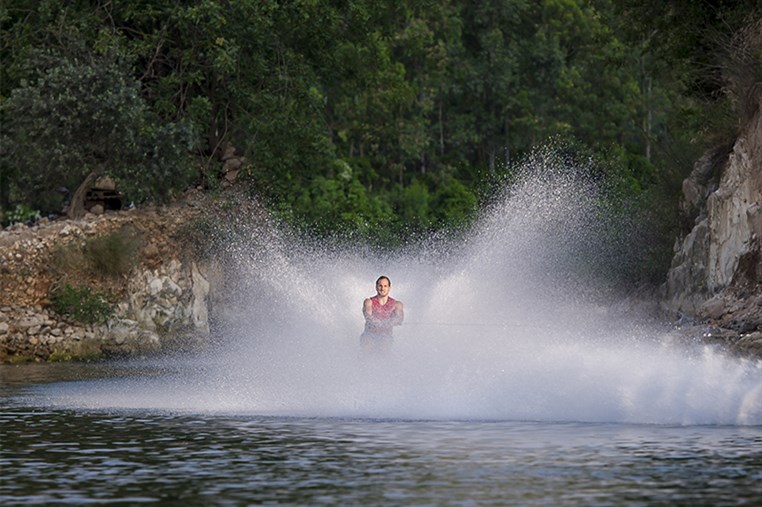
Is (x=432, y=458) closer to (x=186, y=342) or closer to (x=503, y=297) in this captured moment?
(x=186, y=342)

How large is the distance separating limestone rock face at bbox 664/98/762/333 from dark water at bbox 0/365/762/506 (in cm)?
1512

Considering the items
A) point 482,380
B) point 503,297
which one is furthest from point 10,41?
point 482,380

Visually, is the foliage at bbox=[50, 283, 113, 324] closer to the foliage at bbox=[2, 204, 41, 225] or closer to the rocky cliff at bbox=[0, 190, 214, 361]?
the rocky cliff at bbox=[0, 190, 214, 361]

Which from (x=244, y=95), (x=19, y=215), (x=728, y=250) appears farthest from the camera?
(x=19, y=215)

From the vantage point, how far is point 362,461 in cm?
1833

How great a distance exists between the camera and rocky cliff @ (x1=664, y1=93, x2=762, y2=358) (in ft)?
119

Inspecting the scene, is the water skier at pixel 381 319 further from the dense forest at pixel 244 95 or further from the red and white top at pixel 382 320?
the dense forest at pixel 244 95

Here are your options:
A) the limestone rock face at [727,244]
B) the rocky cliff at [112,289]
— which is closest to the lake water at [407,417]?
the limestone rock face at [727,244]

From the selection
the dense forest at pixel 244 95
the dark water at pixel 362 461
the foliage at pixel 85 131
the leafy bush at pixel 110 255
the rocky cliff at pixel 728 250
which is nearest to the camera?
the dark water at pixel 362 461

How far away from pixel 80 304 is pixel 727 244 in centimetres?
1697

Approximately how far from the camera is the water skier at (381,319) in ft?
88.6

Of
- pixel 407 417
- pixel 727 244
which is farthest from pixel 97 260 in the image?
pixel 407 417

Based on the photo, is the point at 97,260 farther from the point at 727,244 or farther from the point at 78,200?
the point at 727,244

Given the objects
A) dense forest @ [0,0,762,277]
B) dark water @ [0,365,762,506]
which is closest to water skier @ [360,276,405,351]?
dark water @ [0,365,762,506]
